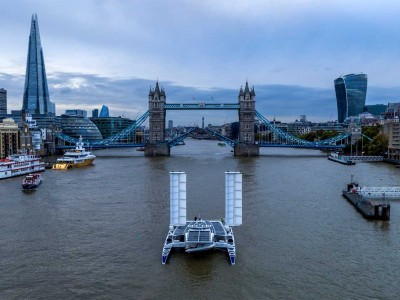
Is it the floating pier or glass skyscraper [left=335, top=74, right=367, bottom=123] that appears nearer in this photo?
the floating pier

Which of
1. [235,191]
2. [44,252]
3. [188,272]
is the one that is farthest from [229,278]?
[44,252]

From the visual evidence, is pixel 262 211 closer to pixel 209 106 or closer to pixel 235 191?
pixel 235 191

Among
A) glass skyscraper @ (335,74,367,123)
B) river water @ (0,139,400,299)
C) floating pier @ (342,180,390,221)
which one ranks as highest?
glass skyscraper @ (335,74,367,123)

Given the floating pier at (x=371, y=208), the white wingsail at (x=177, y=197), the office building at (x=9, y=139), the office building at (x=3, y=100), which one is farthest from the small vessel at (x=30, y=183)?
the office building at (x=3, y=100)

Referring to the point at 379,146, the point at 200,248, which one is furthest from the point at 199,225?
the point at 379,146

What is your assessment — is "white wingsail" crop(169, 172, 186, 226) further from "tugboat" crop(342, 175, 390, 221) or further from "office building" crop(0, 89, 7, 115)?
"office building" crop(0, 89, 7, 115)

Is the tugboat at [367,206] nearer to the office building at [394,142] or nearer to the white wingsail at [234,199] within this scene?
the white wingsail at [234,199]

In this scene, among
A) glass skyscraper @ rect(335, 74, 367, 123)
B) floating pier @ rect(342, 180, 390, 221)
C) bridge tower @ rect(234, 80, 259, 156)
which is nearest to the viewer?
floating pier @ rect(342, 180, 390, 221)

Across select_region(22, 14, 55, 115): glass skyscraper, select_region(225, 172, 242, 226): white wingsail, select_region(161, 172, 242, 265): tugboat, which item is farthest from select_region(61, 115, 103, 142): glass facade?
select_region(225, 172, 242, 226): white wingsail
